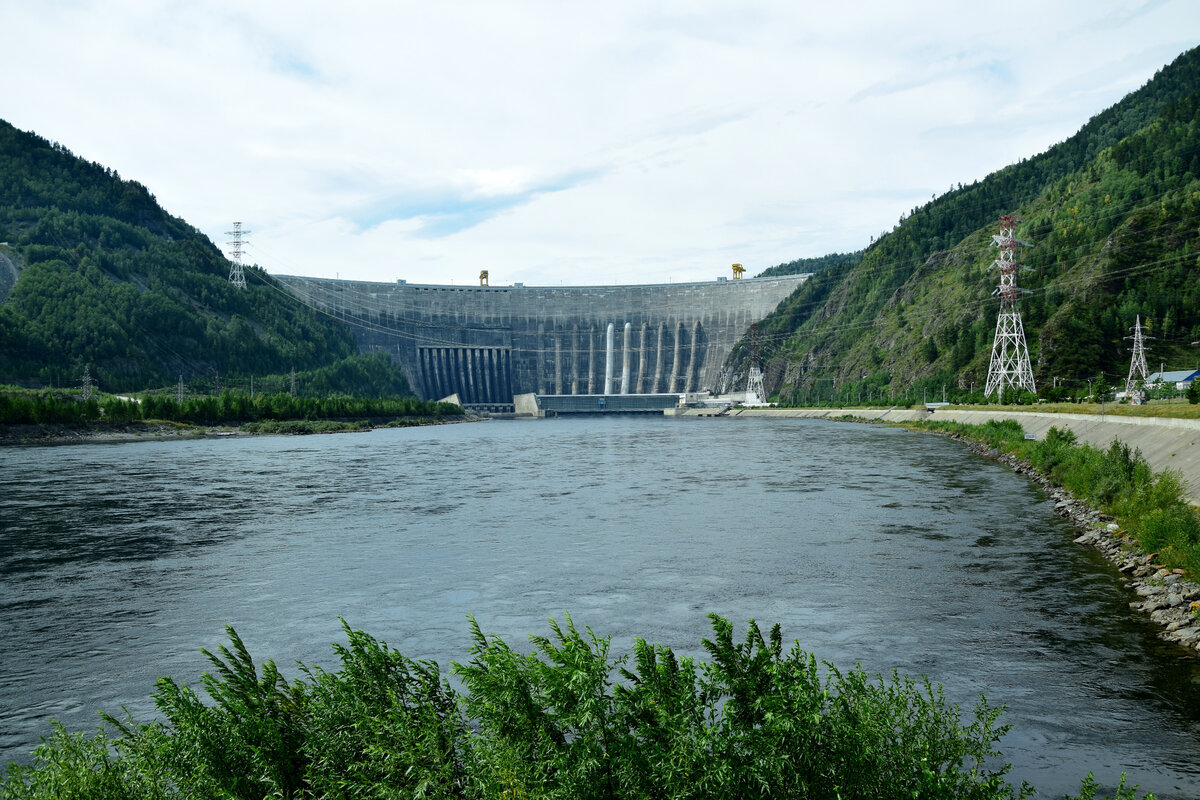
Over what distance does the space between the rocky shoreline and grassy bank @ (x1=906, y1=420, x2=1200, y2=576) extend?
34cm

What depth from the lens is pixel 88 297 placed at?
6024 inches

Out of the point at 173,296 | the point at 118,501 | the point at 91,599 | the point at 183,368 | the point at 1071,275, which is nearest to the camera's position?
the point at 91,599

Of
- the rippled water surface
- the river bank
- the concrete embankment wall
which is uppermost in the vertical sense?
the concrete embankment wall

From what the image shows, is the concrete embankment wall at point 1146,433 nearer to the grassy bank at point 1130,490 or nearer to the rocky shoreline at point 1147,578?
the grassy bank at point 1130,490

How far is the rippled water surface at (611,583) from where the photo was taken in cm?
1538

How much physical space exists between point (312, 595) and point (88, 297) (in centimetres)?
15575

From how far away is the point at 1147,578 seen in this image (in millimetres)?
22156

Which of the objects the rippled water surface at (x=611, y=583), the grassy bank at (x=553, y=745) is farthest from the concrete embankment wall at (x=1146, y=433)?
the grassy bank at (x=553, y=745)

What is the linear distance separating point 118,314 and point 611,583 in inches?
6151

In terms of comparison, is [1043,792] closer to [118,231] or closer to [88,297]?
[88,297]

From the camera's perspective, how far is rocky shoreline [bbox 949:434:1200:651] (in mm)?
18312

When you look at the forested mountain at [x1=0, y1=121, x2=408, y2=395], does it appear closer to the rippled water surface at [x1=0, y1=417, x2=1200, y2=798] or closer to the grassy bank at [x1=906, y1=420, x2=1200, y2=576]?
the rippled water surface at [x1=0, y1=417, x2=1200, y2=798]

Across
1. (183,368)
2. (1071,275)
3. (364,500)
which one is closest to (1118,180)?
(1071,275)

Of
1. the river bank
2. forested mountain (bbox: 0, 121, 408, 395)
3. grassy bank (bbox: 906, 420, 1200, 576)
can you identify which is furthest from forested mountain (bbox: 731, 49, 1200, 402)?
forested mountain (bbox: 0, 121, 408, 395)
